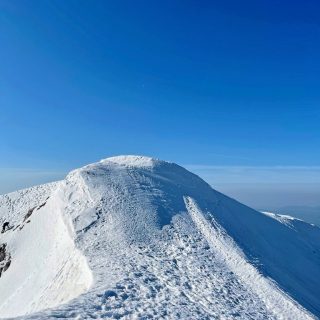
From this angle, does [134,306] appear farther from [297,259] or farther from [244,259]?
[297,259]

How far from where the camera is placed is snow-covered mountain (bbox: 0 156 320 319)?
17.0 metres

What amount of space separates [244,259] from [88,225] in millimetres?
11849

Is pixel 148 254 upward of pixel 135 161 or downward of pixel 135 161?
downward

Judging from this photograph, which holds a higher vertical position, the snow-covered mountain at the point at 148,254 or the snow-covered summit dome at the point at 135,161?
the snow-covered summit dome at the point at 135,161

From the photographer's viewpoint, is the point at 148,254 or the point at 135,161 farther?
the point at 135,161

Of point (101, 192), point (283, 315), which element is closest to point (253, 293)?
point (283, 315)

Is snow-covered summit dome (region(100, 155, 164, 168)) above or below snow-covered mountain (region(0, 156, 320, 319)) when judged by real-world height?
above

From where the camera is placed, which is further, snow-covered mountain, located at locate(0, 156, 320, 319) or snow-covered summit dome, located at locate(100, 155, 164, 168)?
snow-covered summit dome, located at locate(100, 155, 164, 168)

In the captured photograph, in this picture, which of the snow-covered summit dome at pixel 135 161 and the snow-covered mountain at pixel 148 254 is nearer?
the snow-covered mountain at pixel 148 254

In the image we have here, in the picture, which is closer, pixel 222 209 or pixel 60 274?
pixel 60 274

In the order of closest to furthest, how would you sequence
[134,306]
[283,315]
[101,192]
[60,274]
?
[134,306]
[283,315]
[60,274]
[101,192]

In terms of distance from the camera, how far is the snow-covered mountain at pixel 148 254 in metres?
17.0

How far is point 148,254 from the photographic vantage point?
76.4ft

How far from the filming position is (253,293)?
806 inches
